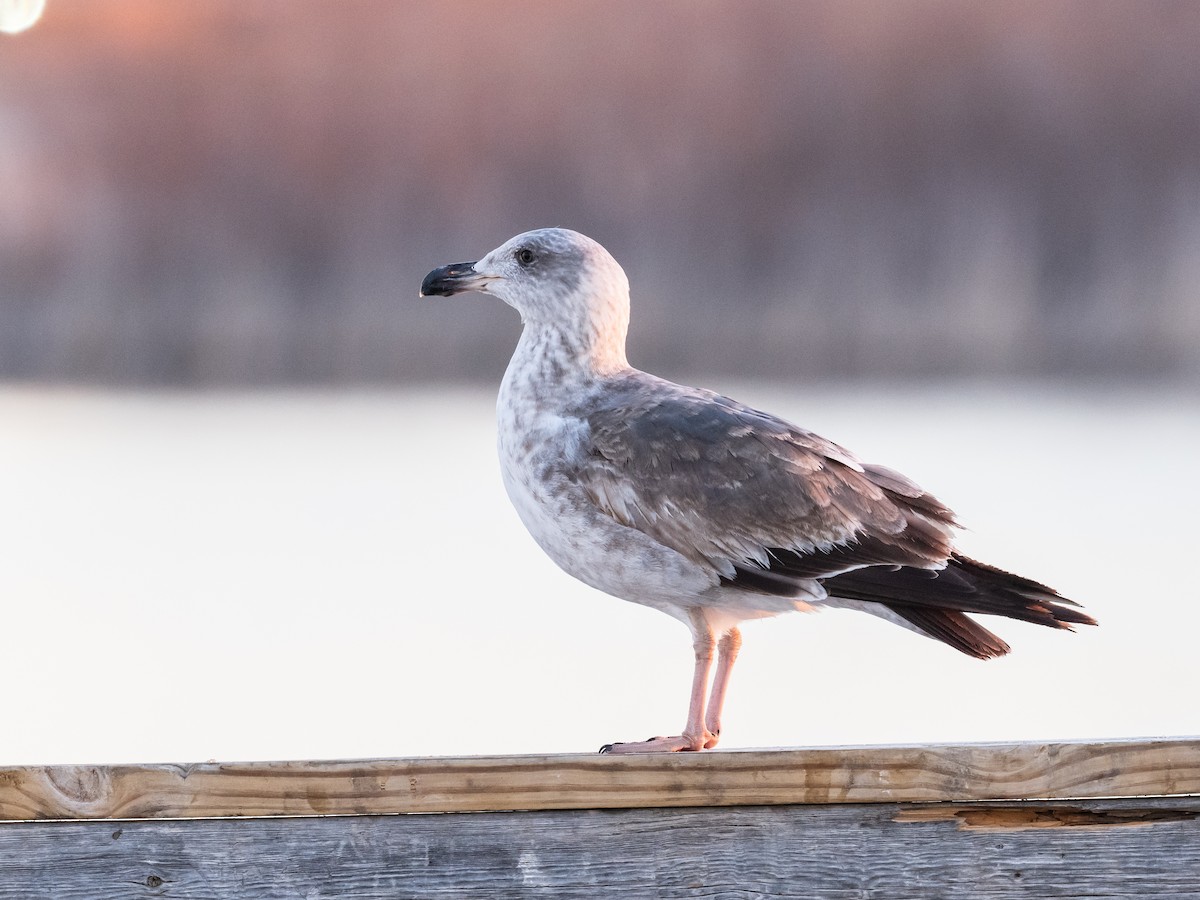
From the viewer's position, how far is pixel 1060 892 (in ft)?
6.41

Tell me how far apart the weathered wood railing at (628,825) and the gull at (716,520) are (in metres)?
0.45

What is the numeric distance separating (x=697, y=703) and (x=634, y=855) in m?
0.63

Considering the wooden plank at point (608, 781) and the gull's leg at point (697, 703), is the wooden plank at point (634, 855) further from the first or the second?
the gull's leg at point (697, 703)

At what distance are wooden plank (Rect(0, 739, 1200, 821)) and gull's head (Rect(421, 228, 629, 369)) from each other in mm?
1123

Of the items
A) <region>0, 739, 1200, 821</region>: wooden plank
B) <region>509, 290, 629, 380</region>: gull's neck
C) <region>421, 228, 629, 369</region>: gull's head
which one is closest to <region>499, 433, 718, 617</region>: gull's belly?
<region>509, 290, 629, 380</region>: gull's neck

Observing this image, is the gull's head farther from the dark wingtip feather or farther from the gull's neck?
the dark wingtip feather

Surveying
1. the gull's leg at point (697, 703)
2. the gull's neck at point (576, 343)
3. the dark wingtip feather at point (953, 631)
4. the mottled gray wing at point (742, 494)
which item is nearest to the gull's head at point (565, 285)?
the gull's neck at point (576, 343)

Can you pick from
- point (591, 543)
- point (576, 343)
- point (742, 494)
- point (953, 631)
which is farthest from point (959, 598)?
point (576, 343)

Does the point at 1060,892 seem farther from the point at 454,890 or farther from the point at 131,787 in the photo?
the point at 131,787

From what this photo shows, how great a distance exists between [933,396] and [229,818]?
6.86 meters

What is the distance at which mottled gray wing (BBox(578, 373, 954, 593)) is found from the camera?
2.56m

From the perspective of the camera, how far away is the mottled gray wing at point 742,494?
2.56m

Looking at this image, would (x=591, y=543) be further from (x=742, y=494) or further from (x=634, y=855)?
(x=634, y=855)

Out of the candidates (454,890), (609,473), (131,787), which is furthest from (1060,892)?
(131,787)
